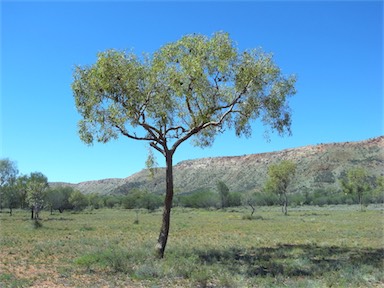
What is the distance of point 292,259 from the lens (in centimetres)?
1873

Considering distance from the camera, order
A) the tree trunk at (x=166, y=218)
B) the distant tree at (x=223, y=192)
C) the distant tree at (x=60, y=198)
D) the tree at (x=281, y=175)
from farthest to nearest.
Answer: the distant tree at (x=223, y=192) < the distant tree at (x=60, y=198) < the tree at (x=281, y=175) < the tree trunk at (x=166, y=218)

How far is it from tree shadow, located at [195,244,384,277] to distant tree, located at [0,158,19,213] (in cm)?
7486

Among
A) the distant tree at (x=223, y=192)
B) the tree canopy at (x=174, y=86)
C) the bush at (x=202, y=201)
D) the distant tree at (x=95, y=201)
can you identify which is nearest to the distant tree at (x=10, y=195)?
the distant tree at (x=95, y=201)

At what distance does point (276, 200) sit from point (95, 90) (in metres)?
116

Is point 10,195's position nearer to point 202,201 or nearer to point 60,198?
point 60,198

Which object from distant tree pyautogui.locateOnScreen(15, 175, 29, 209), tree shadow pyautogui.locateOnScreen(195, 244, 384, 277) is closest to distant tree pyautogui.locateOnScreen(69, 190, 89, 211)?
distant tree pyautogui.locateOnScreen(15, 175, 29, 209)

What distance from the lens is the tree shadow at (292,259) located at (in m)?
15.8

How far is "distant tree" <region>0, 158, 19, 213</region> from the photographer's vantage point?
3354 inches

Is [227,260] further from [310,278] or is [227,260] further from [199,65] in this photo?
[199,65]

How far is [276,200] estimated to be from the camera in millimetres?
127625

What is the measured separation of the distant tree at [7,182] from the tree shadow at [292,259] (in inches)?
2947

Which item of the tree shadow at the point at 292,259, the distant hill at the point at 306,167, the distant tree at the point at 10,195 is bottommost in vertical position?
the tree shadow at the point at 292,259

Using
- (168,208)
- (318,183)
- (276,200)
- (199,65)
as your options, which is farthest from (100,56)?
(318,183)

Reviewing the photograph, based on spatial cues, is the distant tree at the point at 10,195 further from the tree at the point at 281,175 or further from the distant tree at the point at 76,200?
the tree at the point at 281,175
